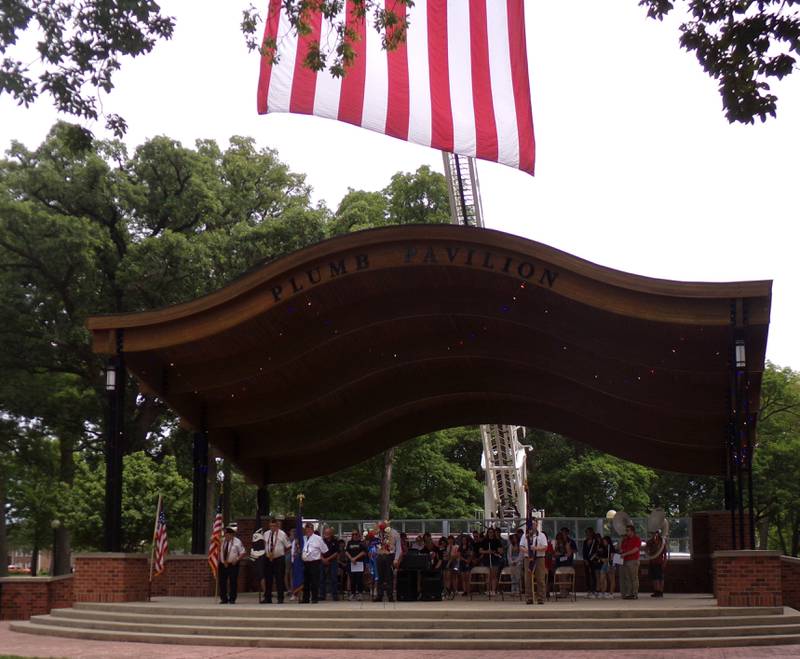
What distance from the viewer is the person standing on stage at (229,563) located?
18.4 m

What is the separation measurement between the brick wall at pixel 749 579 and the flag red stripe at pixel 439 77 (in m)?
8.14

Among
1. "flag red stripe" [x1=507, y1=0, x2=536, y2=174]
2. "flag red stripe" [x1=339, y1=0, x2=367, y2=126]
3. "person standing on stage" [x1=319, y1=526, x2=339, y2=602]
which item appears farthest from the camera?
"person standing on stage" [x1=319, y1=526, x2=339, y2=602]

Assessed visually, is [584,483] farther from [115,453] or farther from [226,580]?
[115,453]

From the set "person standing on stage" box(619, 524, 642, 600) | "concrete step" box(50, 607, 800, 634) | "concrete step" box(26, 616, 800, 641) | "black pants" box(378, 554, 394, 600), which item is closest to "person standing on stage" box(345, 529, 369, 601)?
"black pants" box(378, 554, 394, 600)

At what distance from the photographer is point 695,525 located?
23969 mm

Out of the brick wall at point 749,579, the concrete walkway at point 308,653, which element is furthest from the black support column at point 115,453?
the brick wall at point 749,579

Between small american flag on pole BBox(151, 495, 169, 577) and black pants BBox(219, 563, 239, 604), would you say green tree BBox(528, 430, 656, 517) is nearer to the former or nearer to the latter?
small american flag on pole BBox(151, 495, 169, 577)

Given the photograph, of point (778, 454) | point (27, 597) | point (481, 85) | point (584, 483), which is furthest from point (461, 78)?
point (584, 483)

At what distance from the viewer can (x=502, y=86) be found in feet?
65.0

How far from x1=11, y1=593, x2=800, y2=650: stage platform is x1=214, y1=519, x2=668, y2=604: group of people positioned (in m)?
1.71

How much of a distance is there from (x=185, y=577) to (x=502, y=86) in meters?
11.3

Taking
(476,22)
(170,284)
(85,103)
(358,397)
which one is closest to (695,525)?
(358,397)

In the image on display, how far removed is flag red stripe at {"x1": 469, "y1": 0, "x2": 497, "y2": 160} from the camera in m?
19.3

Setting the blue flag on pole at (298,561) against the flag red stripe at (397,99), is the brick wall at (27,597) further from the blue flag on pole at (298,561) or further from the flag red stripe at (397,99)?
the flag red stripe at (397,99)
